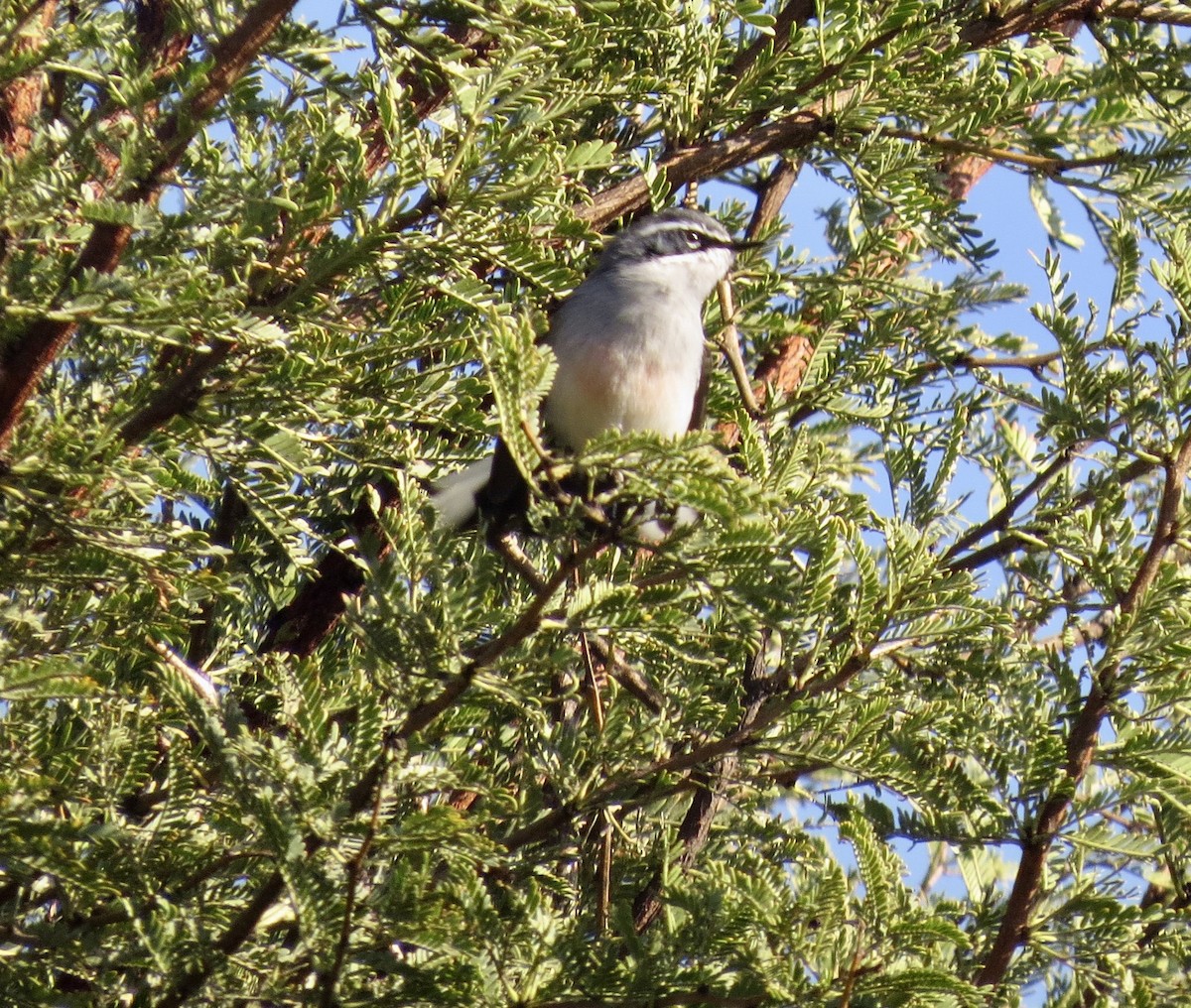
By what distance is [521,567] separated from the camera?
13.2 ft

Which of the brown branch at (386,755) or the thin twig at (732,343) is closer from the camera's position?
the brown branch at (386,755)

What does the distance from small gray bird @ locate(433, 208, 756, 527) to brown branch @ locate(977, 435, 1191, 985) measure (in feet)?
5.30

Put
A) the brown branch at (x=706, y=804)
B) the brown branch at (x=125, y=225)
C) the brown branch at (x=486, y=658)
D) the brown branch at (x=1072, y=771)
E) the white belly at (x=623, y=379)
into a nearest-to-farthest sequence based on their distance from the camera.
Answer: the brown branch at (x=486, y=658) → the brown branch at (x=125, y=225) → the brown branch at (x=1072, y=771) → the brown branch at (x=706, y=804) → the white belly at (x=623, y=379)

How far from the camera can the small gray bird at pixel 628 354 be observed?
445cm

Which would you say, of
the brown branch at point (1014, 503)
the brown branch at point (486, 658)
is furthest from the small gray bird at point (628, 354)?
the brown branch at point (486, 658)

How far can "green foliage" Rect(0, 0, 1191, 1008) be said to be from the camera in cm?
265

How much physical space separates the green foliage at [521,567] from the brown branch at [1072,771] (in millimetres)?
10

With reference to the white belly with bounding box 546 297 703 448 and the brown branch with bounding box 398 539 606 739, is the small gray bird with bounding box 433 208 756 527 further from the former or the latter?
the brown branch with bounding box 398 539 606 739

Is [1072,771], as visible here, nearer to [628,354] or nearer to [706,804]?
[706,804]

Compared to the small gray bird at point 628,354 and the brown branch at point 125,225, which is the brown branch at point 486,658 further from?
the small gray bird at point 628,354

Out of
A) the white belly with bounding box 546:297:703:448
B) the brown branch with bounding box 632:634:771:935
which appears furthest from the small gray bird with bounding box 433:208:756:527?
the brown branch with bounding box 632:634:771:935

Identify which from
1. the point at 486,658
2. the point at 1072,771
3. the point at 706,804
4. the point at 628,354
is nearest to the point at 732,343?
the point at 628,354

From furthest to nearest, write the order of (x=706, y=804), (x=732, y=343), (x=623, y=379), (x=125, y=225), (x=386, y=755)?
(x=732, y=343), (x=623, y=379), (x=706, y=804), (x=125, y=225), (x=386, y=755)

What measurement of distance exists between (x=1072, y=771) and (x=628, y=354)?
2.04m
